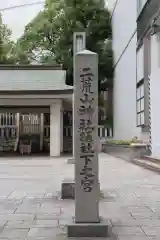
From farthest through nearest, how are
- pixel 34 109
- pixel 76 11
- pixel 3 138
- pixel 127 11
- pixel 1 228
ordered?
pixel 76 11 → pixel 3 138 → pixel 34 109 → pixel 127 11 → pixel 1 228

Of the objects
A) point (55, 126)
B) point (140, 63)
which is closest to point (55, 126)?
point (55, 126)

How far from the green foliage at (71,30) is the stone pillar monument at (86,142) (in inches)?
1012

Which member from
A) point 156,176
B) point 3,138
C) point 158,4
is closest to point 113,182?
point 156,176

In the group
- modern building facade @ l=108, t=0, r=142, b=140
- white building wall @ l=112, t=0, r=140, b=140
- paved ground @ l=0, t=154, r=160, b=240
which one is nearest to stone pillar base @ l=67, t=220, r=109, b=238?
paved ground @ l=0, t=154, r=160, b=240

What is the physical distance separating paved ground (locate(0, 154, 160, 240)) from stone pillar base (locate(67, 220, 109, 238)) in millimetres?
158

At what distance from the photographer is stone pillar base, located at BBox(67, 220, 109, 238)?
19.4ft

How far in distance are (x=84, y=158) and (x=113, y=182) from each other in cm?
584

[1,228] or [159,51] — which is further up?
[159,51]

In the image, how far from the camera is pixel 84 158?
20.0 ft

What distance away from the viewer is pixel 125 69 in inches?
999

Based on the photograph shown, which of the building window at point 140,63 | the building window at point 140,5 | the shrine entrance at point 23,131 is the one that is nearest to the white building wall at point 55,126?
the building window at point 140,63

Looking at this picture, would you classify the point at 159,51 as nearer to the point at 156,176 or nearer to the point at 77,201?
the point at 156,176

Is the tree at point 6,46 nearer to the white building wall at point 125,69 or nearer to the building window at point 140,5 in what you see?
the white building wall at point 125,69

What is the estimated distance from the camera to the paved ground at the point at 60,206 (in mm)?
6217
